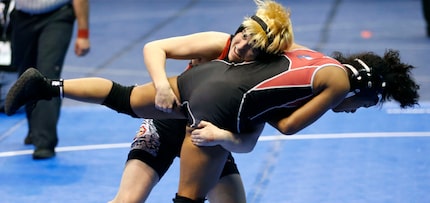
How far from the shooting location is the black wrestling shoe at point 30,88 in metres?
4.71

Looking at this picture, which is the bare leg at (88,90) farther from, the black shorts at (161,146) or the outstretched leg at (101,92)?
the black shorts at (161,146)

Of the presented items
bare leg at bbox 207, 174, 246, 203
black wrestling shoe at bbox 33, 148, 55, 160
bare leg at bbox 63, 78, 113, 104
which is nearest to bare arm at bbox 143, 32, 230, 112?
bare leg at bbox 63, 78, 113, 104

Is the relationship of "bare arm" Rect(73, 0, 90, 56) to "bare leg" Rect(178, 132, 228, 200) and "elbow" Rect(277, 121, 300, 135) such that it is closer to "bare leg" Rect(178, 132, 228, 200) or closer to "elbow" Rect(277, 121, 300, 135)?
"bare leg" Rect(178, 132, 228, 200)

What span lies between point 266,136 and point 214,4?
8.16m

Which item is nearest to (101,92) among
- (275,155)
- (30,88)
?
(30,88)

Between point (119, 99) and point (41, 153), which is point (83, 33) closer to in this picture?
point (41, 153)

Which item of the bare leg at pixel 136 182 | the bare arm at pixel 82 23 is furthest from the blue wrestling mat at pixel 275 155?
the bare leg at pixel 136 182

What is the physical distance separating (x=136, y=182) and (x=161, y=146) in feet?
0.80

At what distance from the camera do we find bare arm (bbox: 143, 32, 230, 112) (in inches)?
178

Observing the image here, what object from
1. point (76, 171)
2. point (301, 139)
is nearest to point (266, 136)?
point (301, 139)

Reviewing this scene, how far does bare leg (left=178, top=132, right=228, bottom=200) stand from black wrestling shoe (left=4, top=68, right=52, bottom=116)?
77 cm

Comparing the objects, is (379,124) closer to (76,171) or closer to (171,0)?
(76,171)

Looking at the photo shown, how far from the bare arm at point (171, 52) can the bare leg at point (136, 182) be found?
530mm

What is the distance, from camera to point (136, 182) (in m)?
4.92
